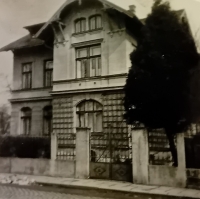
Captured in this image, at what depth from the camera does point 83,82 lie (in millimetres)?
3133

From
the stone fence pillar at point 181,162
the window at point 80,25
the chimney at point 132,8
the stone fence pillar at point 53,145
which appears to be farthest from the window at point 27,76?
the stone fence pillar at point 181,162

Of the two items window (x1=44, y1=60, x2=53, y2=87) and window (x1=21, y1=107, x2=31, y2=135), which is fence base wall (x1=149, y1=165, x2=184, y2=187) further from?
window (x1=44, y1=60, x2=53, y2=87)

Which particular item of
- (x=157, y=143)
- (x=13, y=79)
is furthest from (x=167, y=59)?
(x=13, y=79)

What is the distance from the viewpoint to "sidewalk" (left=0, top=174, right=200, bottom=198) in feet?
7.42

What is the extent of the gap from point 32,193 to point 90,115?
904mm

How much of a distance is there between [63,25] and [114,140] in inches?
52.7

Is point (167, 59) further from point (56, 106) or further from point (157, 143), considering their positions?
point (56, 106)

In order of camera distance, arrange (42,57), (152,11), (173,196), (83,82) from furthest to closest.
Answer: (42,57), (83,82), (152,11), (173,196)

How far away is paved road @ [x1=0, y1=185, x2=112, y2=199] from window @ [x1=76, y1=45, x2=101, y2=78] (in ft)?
3.73

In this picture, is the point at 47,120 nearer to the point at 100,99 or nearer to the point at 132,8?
the point at 100,99

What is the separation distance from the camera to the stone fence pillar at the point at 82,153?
2995 mm

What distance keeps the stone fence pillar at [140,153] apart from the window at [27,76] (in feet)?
4.29

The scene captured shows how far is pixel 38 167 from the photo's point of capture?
2.98m

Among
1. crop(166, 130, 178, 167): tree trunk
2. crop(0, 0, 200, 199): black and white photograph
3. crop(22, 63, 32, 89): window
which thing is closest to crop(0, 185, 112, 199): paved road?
crop(0, 0, 200, 199): black and white photograph
